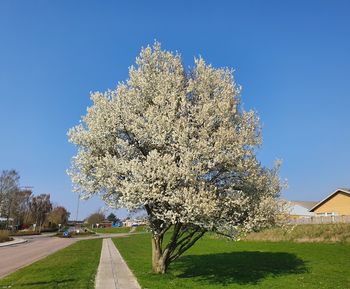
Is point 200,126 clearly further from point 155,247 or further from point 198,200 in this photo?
point 155,247

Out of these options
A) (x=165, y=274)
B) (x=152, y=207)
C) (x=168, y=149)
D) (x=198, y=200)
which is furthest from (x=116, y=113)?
(x=165, y=274)

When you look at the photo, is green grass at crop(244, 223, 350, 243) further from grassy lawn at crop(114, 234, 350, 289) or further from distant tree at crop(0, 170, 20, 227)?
distant tree at crop(0, 170, 20, 227)

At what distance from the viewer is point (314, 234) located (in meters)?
41.7

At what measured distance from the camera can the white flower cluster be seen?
17328 mm

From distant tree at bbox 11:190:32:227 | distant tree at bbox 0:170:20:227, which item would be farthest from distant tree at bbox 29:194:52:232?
distant tree at bbox 0:170:20:227

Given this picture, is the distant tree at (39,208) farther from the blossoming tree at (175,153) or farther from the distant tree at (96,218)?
the blossoming tree at (175,153)

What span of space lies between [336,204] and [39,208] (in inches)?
3542

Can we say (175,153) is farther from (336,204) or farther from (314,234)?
(336,204)

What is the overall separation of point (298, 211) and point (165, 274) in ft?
253

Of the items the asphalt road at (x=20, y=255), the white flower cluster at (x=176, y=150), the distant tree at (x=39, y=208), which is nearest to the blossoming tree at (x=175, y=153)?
the white flower cluster at (x=176, y=150)

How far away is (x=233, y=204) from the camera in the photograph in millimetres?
17922

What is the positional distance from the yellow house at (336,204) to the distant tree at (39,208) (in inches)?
3281

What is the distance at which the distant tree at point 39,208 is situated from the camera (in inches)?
4775

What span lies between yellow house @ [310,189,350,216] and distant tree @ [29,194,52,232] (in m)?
83.3
